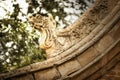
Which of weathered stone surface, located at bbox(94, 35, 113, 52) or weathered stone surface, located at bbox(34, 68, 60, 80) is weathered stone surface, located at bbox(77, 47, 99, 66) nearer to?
weathered stone surface, located at bbox(94, 35, 113, 52)

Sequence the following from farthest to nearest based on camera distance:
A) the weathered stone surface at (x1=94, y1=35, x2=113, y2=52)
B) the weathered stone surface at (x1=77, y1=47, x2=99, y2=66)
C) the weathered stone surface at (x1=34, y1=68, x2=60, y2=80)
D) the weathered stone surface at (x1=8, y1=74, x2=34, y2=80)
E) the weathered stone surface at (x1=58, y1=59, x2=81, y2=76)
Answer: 1. the weathered stone surface at (x1=94, y1=35, x2=113, y2=52)
2. the weathered stone surface at (x1=77, y1=47, x2=99, y2=66)
3. the weathered stone surface at (x1=58, y1=59, x2=81, y2=76)
4. the weathered stone surface at (x1=34, y1=68, x2=60, y2=80)
5. the weathered stone surface at (x1=8, y1=74, x2=34, y2=80)

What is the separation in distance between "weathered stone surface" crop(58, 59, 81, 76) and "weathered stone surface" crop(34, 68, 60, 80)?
11 centimetres

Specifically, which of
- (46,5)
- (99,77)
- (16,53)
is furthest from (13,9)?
(99,77)

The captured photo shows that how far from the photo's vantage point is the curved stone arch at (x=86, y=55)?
183 inches

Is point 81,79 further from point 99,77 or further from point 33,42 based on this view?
point 33,42

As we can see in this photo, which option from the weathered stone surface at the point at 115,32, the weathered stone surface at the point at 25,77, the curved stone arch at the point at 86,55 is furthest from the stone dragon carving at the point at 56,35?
the weathered stone surface at the point at 25,77

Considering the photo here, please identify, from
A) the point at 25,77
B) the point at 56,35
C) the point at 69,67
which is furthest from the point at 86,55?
the point at 25,77

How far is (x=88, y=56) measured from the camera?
4.95 m

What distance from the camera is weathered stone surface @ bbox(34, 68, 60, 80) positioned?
15.3ft

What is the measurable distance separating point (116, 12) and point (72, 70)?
1.40 m

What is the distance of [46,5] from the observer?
719 centimetres

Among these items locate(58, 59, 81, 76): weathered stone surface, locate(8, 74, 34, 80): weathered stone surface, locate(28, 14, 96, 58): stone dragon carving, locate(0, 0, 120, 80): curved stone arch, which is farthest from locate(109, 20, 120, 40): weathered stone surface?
locate(8, 74, 34, 80): weathered stone surface

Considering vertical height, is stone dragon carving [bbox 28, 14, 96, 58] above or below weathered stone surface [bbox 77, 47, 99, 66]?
above

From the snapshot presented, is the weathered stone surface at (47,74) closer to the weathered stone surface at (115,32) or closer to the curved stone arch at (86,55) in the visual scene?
the curved stone arch at (86,55)
